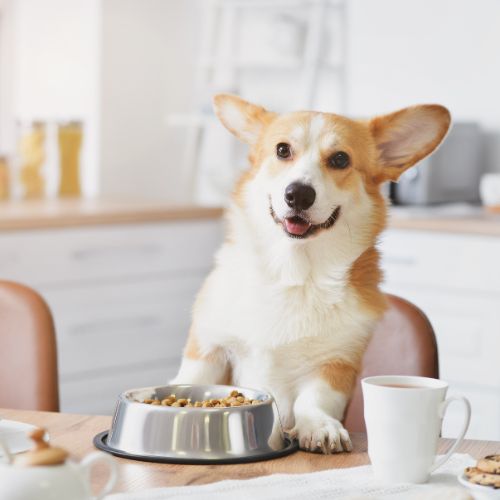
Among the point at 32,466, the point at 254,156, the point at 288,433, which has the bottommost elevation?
the point at 288,433

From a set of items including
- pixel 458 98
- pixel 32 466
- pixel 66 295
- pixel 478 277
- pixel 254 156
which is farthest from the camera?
pixel 458 98

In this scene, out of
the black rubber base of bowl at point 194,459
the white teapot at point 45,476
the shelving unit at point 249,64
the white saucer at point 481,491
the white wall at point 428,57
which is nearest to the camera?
the white teapot at point 45,476

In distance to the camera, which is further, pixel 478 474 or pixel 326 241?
pixel 326 241

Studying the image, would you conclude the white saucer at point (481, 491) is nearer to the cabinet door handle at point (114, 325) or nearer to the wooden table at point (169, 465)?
the wooden table at point (169, 465)

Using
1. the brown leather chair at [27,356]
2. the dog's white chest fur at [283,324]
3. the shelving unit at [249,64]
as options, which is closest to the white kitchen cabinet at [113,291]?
the shelving unit at [249,64]

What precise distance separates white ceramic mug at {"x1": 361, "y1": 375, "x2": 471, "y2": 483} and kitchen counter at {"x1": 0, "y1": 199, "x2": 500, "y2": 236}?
1497mm

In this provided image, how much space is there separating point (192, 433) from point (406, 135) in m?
0.50

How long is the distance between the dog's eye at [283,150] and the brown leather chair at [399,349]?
11.4 inches

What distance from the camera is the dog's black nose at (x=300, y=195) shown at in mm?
1188

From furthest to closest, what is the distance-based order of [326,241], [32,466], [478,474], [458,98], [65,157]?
[65,157]
[458,98]
[326,241]
[478,474]
[32,466]

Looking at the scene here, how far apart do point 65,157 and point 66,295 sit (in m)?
0.83

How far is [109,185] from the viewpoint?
356cm

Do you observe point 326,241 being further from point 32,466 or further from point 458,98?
point 458,98

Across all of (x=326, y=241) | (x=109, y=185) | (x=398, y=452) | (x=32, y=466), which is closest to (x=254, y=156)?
(x=326, y=241)
